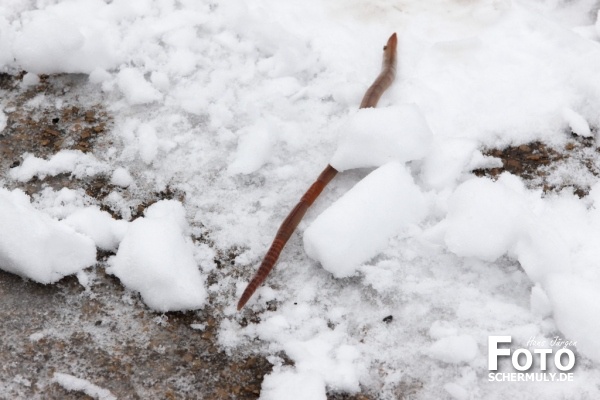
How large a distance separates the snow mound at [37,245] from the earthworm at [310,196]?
0.62 metres

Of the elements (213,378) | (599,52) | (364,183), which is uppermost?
(599,52)

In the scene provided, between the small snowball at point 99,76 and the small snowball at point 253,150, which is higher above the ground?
the small snowball at point 99,76

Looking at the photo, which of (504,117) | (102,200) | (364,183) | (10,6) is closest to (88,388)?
(102,200)

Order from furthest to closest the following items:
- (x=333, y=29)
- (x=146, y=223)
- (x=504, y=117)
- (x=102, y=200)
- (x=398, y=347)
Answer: (x=333, y=29), (x=504, y=117), (x=102, y=200), (x=146, y=223), (x=398, y=347)

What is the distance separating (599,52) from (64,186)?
2.51 meters

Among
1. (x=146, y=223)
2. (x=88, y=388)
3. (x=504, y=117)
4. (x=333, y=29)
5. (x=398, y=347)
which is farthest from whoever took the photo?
(x=333, y=29)

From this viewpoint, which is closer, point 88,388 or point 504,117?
point 88,388

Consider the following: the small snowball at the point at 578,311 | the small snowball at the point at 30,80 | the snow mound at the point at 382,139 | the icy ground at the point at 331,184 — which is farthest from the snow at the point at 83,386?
the small snowball at the point at 30,80

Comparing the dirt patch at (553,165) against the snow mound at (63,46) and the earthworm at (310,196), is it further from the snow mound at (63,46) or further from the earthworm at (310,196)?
the snow mound at (63,46)

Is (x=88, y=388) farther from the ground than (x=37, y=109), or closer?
closer

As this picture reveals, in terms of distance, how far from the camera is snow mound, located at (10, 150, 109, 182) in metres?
2.62

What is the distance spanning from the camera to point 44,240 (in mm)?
2197

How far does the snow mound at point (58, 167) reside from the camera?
2.62 metres

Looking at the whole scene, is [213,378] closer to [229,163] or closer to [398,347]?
[398,347]
